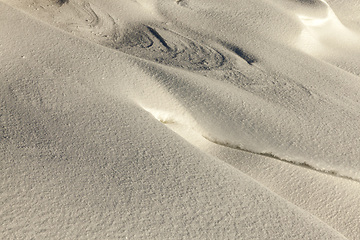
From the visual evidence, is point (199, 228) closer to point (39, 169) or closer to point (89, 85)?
point (39, 169)

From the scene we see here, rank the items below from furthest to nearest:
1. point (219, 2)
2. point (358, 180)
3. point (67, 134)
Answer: point (219, 2) < point (358, 180) < point (67, 134)

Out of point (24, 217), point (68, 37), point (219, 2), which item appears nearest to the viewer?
point (24, 217)

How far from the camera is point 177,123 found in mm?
1143

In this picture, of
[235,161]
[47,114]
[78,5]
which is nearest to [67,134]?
[47,114]

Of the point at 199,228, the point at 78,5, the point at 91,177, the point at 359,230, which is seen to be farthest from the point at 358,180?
the point at 78,5

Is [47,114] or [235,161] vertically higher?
[47,114]

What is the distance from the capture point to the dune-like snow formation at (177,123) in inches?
30.5

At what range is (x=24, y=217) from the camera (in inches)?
27.6

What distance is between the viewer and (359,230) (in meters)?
0.94

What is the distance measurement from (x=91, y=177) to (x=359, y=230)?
74 cm

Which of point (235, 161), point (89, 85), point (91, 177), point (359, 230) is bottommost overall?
point (359, 230)

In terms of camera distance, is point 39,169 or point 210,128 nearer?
point 39,169

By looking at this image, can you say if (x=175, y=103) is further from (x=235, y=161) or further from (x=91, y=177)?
(x=91, y=177)

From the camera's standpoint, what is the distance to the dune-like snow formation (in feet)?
2.54
